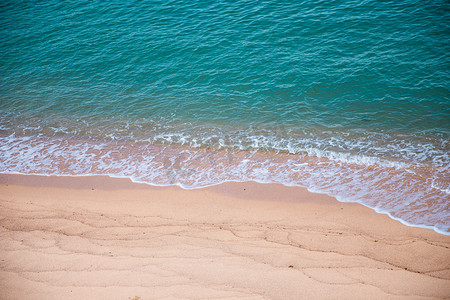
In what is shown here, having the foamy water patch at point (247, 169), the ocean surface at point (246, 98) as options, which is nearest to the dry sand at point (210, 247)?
the foamy water patch at point (247, 169)

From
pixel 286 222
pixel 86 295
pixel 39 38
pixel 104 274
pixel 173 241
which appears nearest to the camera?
pixel 86 295

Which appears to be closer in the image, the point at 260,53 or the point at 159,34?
the point at 260,53

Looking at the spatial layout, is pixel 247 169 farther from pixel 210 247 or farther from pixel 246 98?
pixel 246 98

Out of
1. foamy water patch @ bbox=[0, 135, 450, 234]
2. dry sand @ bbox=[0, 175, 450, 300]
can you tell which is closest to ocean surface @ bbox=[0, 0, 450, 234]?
foamy water patch @ bbox=[0, 135, 450, 234]

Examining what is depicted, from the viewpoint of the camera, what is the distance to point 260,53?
46.2ft

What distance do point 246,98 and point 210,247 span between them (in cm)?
701

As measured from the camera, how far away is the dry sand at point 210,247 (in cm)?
557

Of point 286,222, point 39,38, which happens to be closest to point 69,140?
point 286,222

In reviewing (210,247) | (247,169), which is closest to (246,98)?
(247,169)

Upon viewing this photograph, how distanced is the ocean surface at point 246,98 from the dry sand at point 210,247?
0.76m

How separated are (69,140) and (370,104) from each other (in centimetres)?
1045

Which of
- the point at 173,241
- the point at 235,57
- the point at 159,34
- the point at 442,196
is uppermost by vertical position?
the point at 159,34

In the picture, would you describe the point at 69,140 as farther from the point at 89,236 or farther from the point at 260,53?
the point at 260,53

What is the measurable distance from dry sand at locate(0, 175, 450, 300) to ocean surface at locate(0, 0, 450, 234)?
76cm
